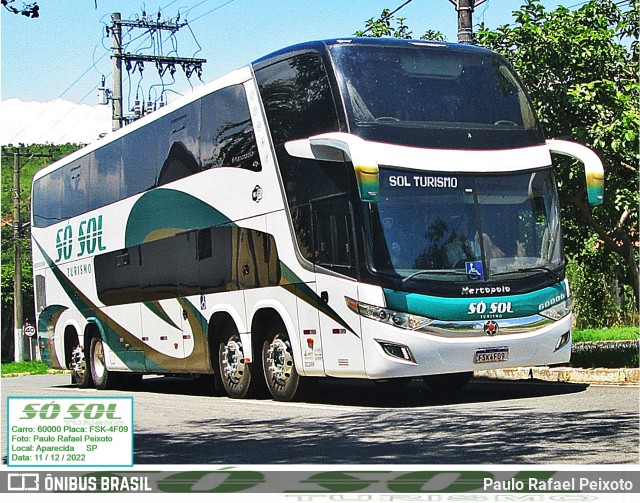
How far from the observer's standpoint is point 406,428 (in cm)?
1166

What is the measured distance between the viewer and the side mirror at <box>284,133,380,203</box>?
13.4m

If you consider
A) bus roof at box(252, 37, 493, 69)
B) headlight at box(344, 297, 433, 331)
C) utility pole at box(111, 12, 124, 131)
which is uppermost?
utility pole at box(111, 12, 124, 131)

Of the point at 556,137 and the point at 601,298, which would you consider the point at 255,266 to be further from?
the point at 601,298

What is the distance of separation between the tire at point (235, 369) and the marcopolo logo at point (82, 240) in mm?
4402

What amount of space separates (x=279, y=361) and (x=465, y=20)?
5.62m

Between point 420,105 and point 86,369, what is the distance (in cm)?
1082

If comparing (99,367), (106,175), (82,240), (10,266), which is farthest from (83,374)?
(10,266)

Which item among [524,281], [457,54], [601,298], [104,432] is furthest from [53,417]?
[601,298]

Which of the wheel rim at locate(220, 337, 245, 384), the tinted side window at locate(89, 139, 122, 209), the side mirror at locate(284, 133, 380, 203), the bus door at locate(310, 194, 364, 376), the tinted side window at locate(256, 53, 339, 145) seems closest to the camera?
the side mirror at locate(284, 133, 380, 203)

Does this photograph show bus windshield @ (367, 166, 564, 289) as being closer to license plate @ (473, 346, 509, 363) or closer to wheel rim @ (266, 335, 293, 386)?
license plate @ (473, 346, 509, 363)

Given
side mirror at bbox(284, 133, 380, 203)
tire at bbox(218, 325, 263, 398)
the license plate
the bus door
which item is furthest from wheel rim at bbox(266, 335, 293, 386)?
the license plate

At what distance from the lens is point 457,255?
45.5ft

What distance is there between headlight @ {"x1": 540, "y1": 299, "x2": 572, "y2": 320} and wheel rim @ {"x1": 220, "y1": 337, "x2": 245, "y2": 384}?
426 centimetres

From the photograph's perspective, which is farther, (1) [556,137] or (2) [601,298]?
(2) [601,298]
